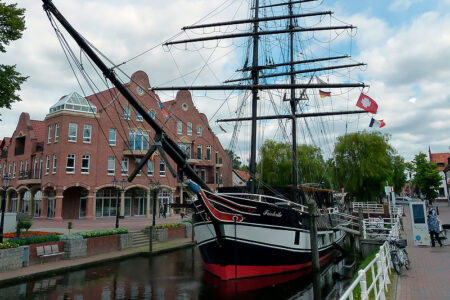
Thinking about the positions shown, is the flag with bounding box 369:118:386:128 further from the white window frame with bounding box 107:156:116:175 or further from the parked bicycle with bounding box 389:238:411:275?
the white window frame with bounding box 107:156:116:175

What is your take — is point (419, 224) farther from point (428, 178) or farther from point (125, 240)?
point (428, 178)

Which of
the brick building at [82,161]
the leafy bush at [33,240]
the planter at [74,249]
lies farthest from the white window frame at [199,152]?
the leafy bush at [33,240]

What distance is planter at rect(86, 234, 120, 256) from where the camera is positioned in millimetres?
16438

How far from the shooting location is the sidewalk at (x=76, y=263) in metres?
12.0

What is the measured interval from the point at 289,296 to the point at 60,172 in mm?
27150

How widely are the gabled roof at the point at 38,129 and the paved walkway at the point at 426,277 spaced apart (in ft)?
129

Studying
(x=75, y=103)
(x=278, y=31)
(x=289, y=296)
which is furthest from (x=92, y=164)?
(x=289, y=296)

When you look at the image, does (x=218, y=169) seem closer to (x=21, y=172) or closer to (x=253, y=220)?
(x=21, y=172)

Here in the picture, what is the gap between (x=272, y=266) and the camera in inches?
549

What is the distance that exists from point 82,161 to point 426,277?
31455mm

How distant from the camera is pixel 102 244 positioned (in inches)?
674

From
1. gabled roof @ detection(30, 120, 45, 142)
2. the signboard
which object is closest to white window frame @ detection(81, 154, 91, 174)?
gabled roof @ detection(30, 120, 45, 142)

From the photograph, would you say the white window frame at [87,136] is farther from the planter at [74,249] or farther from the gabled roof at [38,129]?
the planter at [74,249]

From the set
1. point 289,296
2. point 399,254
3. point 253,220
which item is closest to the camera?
point 399,254
